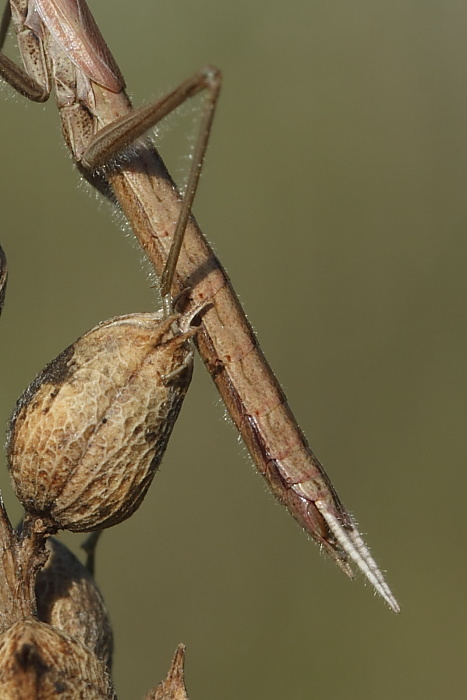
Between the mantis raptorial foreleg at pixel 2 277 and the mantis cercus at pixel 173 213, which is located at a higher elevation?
the mantis cercus at pixel 173 213

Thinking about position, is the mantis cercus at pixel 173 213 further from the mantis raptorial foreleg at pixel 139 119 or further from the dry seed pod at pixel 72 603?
the dry seed pod at pixel 72 603

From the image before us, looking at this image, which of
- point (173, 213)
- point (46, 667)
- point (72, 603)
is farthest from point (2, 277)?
point (173, 213)

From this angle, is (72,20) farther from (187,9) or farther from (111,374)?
(187,9)

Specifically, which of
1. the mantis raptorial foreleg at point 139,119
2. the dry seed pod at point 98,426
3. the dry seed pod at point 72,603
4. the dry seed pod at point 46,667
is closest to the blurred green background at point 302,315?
the mantis raptorial foreleg at point 139,119

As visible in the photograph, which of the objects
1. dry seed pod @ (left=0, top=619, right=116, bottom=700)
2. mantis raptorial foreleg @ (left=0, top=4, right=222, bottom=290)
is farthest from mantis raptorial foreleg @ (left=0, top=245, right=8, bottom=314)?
dry seed pod @ (left=0, top=619, right=116, bottom=700)

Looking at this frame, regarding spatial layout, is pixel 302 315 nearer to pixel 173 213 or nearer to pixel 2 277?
pixel 173 213

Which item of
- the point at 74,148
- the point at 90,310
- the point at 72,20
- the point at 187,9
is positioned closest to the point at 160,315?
the point at 74,148

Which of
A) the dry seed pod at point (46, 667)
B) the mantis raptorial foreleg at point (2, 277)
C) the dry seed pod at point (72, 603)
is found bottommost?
the dry seed pod at point (46, 667)
